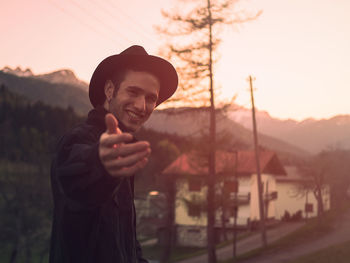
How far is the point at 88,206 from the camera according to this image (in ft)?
4.17

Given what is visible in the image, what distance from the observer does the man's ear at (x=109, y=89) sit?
1841 mm

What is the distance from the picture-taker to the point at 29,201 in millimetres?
28297

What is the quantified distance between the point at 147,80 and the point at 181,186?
43.0m

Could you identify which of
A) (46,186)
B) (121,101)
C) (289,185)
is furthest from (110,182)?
(289,185)

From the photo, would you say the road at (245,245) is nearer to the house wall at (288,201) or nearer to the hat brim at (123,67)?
the house wall at (288,201)

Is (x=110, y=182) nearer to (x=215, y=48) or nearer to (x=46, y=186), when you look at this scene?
(x=215, y=48)

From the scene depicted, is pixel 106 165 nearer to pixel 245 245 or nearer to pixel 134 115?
pixel 134 115

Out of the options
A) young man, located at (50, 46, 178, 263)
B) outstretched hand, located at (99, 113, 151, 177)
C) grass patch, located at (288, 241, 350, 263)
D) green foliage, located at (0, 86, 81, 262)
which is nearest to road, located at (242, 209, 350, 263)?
grass patch, located at (288, 241, 350, 263)

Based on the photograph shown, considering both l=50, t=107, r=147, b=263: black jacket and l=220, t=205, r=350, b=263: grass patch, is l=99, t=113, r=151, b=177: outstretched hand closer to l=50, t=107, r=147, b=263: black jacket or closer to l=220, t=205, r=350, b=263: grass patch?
l=50, t=107, r=147, b=263: black jacket

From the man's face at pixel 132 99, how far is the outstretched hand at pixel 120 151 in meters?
0.66

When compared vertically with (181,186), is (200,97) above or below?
above

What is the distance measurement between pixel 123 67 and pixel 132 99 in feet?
0.64

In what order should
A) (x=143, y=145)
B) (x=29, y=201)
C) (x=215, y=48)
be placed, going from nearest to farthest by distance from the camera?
(x=143, y=145) < (x=215, y=48) < (x=29, y=201)

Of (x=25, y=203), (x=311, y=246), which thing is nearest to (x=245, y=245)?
(x=311, y=246)
